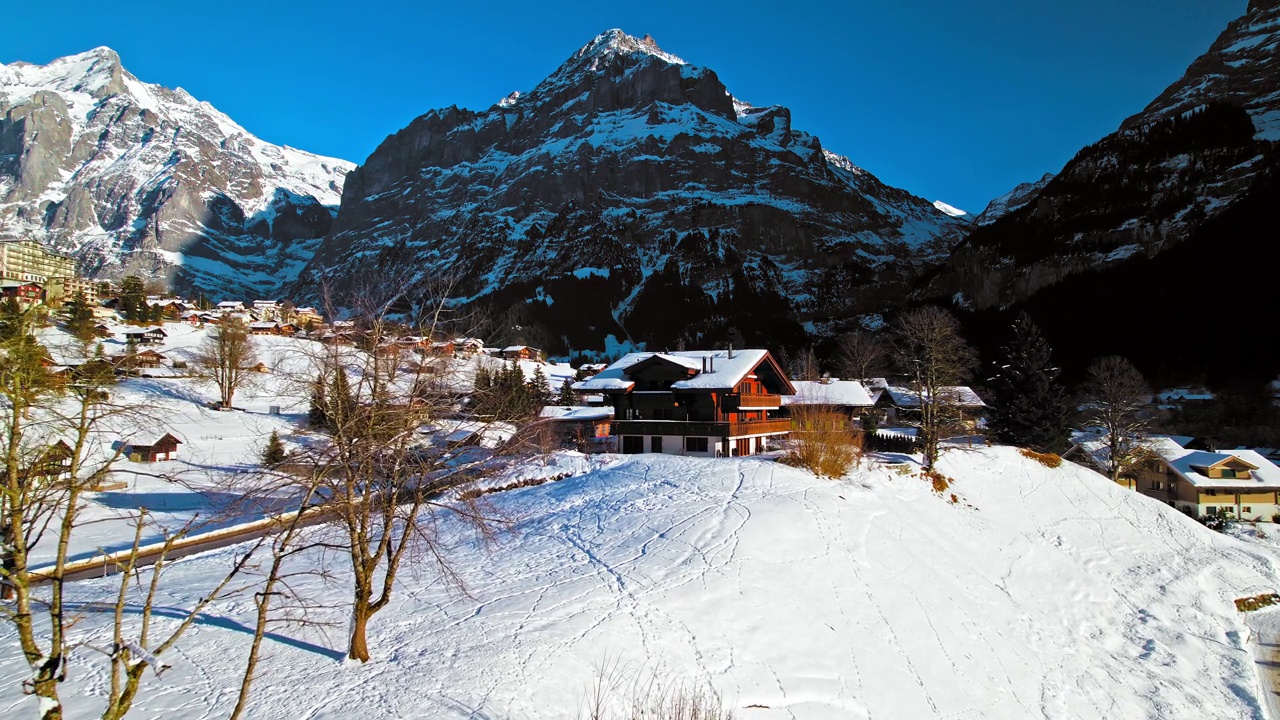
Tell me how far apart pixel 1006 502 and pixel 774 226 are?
17806 cm

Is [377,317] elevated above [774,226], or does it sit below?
below

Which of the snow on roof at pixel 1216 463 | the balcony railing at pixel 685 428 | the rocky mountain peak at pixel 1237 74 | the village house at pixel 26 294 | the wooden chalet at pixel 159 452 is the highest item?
the rocky mountain peak at pixel 1237 74

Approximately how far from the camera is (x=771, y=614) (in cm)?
1538

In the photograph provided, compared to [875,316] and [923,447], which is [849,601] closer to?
[923,447]

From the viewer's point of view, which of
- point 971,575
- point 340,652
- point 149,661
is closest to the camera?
point 149,661

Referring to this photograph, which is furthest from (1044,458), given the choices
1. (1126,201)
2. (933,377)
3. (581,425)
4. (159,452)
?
(1126,201)

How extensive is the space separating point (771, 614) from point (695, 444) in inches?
864

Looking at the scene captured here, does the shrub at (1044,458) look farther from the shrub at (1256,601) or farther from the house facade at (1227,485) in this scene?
the house facade at (1227,485)

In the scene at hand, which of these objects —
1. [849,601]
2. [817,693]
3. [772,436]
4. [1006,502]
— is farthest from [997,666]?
[772,436]

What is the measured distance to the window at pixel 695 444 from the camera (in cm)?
3703

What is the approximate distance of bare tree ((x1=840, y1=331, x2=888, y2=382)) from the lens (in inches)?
2800

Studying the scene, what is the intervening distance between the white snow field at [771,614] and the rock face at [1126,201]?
6978cm

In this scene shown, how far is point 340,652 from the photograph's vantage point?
12.0 m

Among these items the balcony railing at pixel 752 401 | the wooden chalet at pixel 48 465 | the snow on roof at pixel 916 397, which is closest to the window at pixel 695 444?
the balcony railing at pixel 752 401
